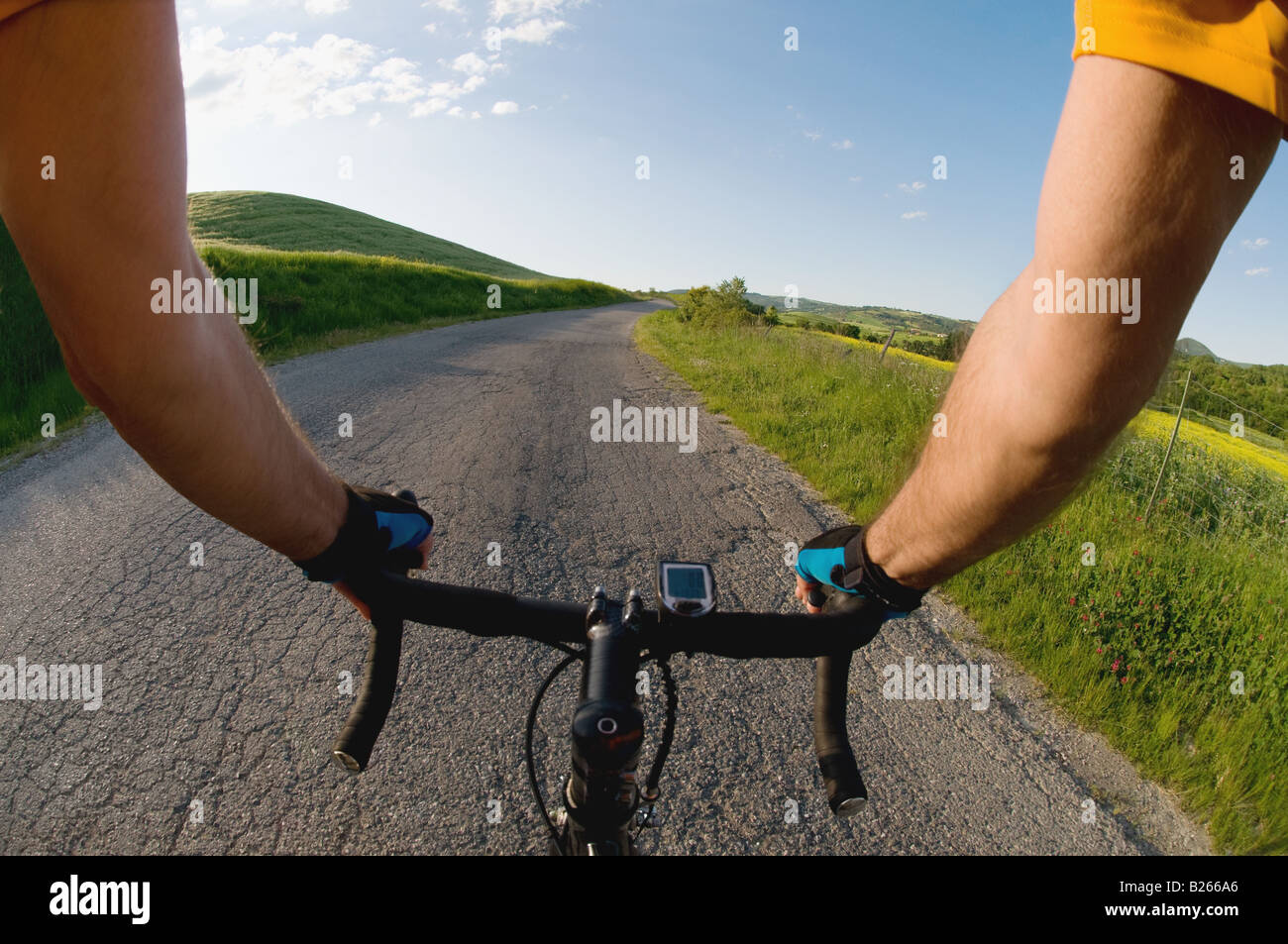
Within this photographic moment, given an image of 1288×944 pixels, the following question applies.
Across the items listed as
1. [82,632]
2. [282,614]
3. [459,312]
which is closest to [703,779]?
[282,614]

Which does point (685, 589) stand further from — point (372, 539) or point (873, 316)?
point (873, 316)

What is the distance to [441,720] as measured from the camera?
2.37 m

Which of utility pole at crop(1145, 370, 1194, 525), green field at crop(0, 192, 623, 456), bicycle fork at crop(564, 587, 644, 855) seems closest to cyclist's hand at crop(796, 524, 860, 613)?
bicycle fork at crop(564, 587, 644, 855)

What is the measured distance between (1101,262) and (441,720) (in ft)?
7.87

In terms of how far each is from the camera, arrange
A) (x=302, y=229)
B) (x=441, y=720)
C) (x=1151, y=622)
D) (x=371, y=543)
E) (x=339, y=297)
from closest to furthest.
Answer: (x=371, y=543) < (x=441, y=720) < (x=1151, y=622) < (x=339, y=297) < (x=302, y=229)

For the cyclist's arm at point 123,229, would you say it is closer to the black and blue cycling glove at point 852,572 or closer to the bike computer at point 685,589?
the bike computer at point 685,589

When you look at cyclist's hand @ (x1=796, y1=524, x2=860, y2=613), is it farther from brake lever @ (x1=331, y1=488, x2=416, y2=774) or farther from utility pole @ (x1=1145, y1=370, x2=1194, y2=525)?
utility pole @ (x1=1145, y1=370, x2=1194, y2=525)

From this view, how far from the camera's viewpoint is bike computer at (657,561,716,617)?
0.88 metres

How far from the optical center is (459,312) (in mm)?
19281

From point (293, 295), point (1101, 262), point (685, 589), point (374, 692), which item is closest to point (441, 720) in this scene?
point (374, 692)

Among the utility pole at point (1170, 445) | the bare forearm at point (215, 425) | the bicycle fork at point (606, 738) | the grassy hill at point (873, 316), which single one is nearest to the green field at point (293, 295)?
the bare forearm at point (215, 425)

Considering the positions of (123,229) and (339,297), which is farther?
(339,297)
